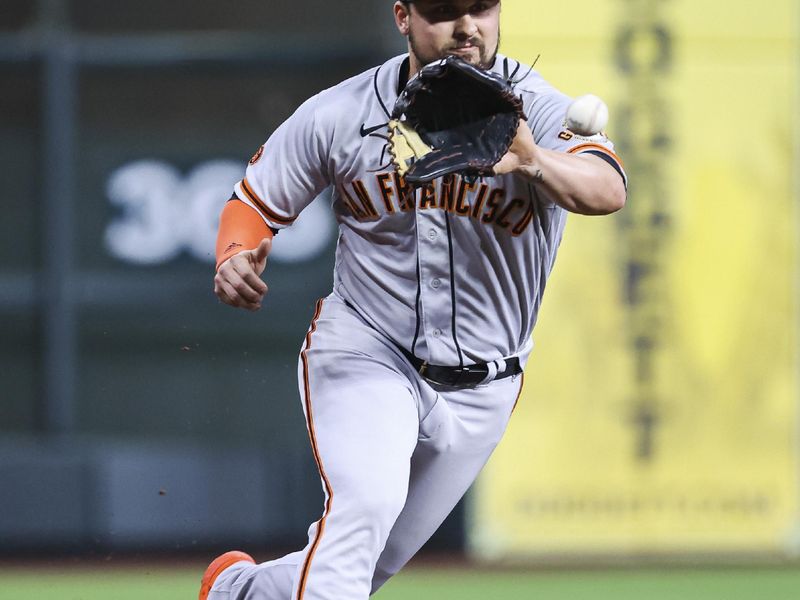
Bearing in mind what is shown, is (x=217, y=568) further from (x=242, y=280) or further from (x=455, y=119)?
(x=455, y=119)

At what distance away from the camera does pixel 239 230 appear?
12.4 feet

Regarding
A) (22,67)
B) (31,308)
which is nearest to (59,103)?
(22,67)

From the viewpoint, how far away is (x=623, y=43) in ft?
24.2

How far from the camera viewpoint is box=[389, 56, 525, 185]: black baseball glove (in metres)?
3.17

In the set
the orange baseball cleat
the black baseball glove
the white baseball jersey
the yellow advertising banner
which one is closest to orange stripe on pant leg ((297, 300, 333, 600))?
the white baseball jersey

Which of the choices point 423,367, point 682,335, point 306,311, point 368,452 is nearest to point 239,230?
point 423,367

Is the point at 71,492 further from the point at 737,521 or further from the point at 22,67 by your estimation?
the point at 737,521

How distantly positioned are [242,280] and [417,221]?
472 mm

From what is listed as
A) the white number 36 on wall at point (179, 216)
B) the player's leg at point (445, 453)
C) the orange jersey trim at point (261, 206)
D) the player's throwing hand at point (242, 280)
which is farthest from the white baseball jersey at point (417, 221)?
the white number 36 on wall at point (179, 216)

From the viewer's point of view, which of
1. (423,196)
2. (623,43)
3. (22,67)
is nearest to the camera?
(423,196)

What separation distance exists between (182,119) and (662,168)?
245cm

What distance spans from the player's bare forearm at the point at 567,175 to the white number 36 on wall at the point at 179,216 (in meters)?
4.52

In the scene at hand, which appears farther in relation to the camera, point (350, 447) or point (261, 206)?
point (261, 206)

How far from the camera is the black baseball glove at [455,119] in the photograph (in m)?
3.17
